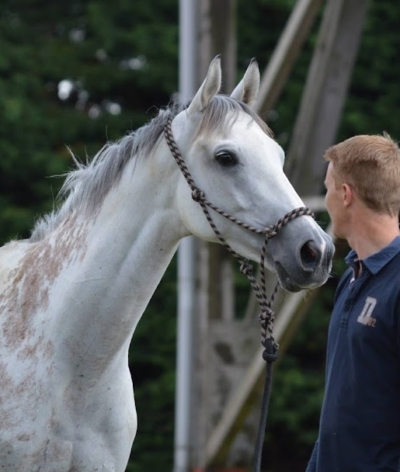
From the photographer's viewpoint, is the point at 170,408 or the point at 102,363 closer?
the point at 102,363

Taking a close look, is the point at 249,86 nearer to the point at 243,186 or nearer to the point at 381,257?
the point at 243,186

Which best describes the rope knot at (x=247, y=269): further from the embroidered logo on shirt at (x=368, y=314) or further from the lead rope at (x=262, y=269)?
the embroidered logo on shirt at (x=368, y=314)

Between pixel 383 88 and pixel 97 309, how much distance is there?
334 inches

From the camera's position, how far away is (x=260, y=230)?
10.8 ft

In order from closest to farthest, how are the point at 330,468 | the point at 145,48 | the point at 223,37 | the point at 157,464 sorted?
the point at 330,468 → the point at 223,37 → the point at 157,464 → the point at 145,48

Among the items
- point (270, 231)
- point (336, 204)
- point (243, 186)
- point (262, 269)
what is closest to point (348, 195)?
point (336, 204)

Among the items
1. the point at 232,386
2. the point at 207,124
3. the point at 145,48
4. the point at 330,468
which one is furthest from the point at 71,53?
the point at 330,468

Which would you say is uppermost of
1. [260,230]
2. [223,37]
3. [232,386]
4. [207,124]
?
[207,124]

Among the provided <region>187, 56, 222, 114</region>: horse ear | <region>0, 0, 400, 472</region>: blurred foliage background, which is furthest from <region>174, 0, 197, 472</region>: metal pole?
<region>187, 56, 222, 114</region>: horse ear

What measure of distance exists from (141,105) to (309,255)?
343 inches

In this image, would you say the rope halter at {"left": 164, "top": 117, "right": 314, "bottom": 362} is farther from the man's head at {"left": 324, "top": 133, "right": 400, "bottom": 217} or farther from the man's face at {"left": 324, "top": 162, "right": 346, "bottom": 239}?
the man's head at {"left": 324, "top": 133, "right": 400, "bottom": 217}

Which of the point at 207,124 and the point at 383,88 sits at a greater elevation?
the point at 207,124


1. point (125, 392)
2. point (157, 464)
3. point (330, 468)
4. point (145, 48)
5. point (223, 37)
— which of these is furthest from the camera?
point (145, 48)

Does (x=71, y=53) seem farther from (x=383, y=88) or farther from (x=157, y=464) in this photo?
(x=157, y=464)
